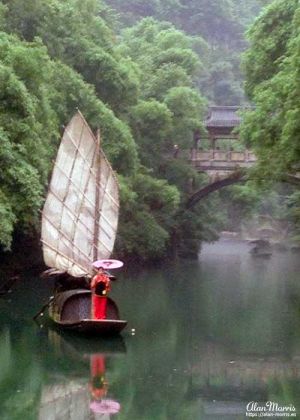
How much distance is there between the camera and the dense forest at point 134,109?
18.2 meters

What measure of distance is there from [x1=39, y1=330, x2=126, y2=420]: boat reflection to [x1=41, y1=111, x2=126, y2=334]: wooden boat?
165 cm

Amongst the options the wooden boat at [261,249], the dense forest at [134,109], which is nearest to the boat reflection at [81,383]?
the dense forest at [134,109]

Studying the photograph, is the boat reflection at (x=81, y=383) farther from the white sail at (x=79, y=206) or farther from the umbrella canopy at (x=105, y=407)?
the white sail at (x=79, y=206)

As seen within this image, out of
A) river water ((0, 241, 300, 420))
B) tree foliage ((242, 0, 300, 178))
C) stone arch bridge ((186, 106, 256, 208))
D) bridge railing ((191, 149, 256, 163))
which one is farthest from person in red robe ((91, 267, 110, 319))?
bridge railing ((191, 149, 256, 163))

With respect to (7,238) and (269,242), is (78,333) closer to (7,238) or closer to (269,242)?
(7,238)

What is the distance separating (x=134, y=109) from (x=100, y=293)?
16.9 meters

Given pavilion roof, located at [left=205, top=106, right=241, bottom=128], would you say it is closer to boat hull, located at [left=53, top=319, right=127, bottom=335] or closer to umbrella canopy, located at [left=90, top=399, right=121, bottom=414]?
boat hull, located at [left=53, top=319, right=127, bottom=335]

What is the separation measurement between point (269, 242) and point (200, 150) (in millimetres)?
15744

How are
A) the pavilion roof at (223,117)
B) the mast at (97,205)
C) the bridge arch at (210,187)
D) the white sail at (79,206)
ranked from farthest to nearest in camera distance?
the pavilion roof at (223,117), the bridge arch at (210,187), the white sail at (79,206), the mast at (97,205)

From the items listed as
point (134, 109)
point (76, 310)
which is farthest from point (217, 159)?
point (76, 310)

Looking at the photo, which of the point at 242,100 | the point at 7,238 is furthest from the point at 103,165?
the point at 242,100

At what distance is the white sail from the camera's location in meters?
16.8

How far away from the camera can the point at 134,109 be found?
101ft

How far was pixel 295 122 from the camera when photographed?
1590 centimetres
